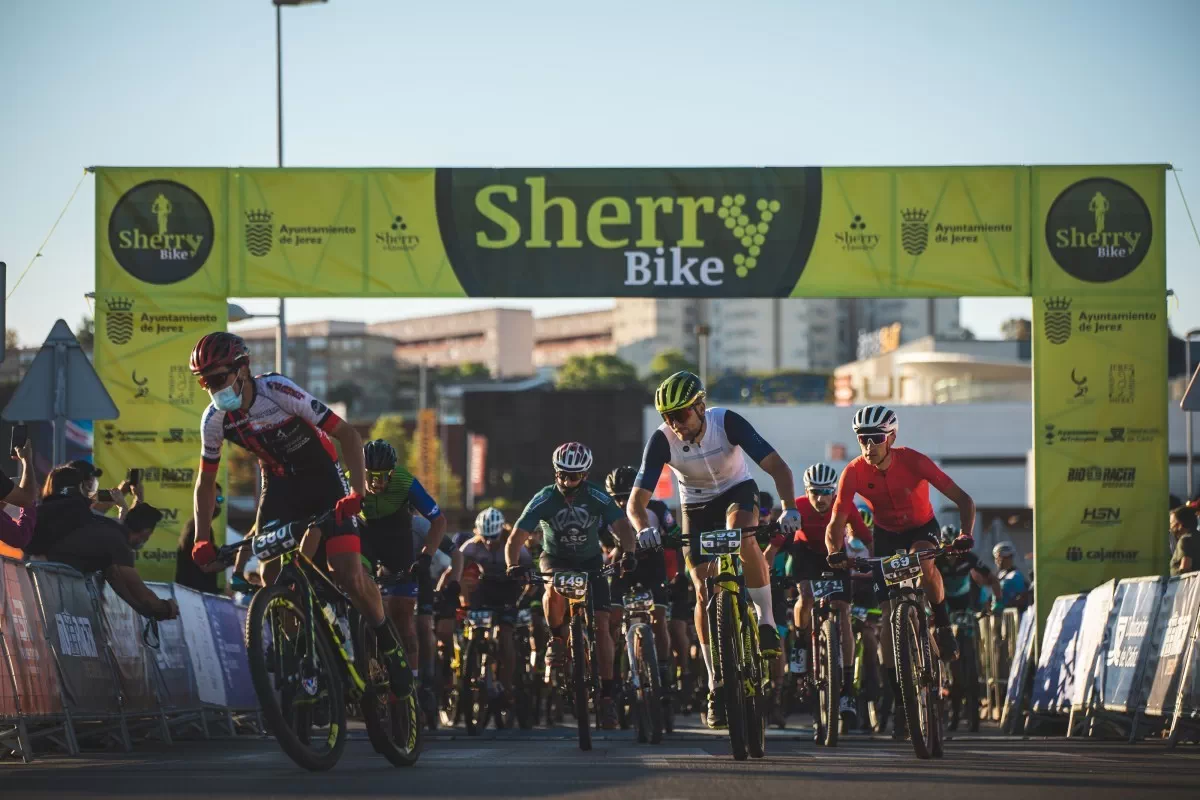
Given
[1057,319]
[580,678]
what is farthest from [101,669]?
[1057,319]

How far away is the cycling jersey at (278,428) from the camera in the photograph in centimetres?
941

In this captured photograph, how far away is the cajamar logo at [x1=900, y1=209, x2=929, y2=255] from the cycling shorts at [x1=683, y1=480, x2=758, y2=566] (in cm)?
820

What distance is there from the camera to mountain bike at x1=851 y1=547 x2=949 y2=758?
1066 cm

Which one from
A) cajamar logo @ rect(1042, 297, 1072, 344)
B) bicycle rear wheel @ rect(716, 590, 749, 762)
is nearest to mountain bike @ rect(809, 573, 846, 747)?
bicycle rear wheel @ rect(716, 590, 749, 762)

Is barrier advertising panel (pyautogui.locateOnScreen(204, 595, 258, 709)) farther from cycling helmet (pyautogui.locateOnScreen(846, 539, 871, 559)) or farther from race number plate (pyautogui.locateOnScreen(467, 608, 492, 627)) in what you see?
cycling helmet (pyautogui.locateOnScreen(846, 539, 871, 559))

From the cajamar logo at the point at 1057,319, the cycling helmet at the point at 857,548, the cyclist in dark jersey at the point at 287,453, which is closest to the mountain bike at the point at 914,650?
the cyclist in dark jersey at the point at 287,453

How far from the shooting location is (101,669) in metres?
12.6

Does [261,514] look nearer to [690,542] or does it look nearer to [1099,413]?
[690,542]

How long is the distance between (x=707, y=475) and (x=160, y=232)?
9578 mm

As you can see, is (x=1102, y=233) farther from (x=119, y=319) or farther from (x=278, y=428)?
(x=278, y=428)

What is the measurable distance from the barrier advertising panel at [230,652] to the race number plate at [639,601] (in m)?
3.28

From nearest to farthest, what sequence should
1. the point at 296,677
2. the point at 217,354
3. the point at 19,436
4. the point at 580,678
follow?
the point at 296,677 < the point at 217,354 < the point at 580,678 < the point at 19,436

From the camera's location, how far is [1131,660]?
13.6 m

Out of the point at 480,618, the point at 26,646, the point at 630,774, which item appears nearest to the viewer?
the point at 630,774
